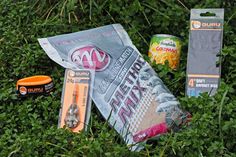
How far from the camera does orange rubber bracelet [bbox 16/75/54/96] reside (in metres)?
2.69

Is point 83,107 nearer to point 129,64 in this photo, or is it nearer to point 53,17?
point 129,64

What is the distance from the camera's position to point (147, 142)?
251 cm

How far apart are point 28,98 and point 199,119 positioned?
72cm

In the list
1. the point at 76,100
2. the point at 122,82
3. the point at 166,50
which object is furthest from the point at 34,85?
the point at 166,50

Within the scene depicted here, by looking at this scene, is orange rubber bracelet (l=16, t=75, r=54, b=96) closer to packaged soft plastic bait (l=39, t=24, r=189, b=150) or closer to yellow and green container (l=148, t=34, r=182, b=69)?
packaged soft plastic bait (l=39, t=24, r=189, b=150)

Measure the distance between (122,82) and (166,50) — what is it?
26cm

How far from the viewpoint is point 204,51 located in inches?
109

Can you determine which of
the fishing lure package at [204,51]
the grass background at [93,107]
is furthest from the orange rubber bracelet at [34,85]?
the fishing lure package at [204,51]

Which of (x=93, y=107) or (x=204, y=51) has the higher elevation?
(x=204, y=51)

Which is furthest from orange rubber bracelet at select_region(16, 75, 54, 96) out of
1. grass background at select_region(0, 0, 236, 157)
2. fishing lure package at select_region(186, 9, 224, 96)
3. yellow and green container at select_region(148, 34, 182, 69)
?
fishing lure package at select_region(186, 9, 224, 96)

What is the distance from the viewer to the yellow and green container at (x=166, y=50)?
2.83m

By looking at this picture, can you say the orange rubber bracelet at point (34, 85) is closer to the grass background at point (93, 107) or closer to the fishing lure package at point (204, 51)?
the grass background at point (93, 107)

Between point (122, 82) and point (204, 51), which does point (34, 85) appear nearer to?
point (122, 82)

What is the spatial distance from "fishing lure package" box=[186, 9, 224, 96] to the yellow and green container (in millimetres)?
76
